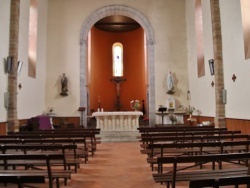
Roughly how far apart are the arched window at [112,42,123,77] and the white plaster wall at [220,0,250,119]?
1042 centimetres

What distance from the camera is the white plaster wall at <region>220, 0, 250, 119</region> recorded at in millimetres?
8148

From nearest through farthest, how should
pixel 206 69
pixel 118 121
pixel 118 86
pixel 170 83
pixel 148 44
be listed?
pixel 206 69, pixel 118 121, pixel 170 83, pixel 148 44, pixel 118 86

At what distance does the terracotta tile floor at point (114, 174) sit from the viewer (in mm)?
4395

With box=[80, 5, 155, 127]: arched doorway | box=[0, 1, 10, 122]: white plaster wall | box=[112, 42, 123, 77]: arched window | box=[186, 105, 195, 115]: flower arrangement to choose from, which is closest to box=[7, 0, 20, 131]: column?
box=[0, 1, 10, 122]: white plaster wall

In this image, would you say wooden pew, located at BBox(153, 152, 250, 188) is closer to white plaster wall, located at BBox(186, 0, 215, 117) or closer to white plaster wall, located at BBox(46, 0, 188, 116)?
white plaster wall, located at BBox(186, 0, 215, 117)

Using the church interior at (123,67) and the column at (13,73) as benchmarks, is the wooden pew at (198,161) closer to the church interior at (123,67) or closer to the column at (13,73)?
the church interior at (123,67)

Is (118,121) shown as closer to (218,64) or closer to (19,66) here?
(19,66)

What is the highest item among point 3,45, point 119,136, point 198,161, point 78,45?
point 78,45

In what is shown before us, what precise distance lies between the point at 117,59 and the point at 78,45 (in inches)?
226

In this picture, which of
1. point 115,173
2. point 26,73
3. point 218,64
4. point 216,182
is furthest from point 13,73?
point 216,182

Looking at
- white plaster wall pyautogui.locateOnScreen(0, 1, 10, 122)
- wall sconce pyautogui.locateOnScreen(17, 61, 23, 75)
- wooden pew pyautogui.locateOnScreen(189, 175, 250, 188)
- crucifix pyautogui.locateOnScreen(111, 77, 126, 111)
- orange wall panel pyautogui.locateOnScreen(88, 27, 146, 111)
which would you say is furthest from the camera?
→ orange wall panel pyautogui.locateOnScreen(88, 27, 146, 111)

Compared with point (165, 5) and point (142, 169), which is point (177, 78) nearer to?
point (165, 5)

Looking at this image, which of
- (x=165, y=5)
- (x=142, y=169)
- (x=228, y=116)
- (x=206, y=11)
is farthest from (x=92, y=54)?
(x=142, y=169)

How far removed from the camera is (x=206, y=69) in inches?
451
